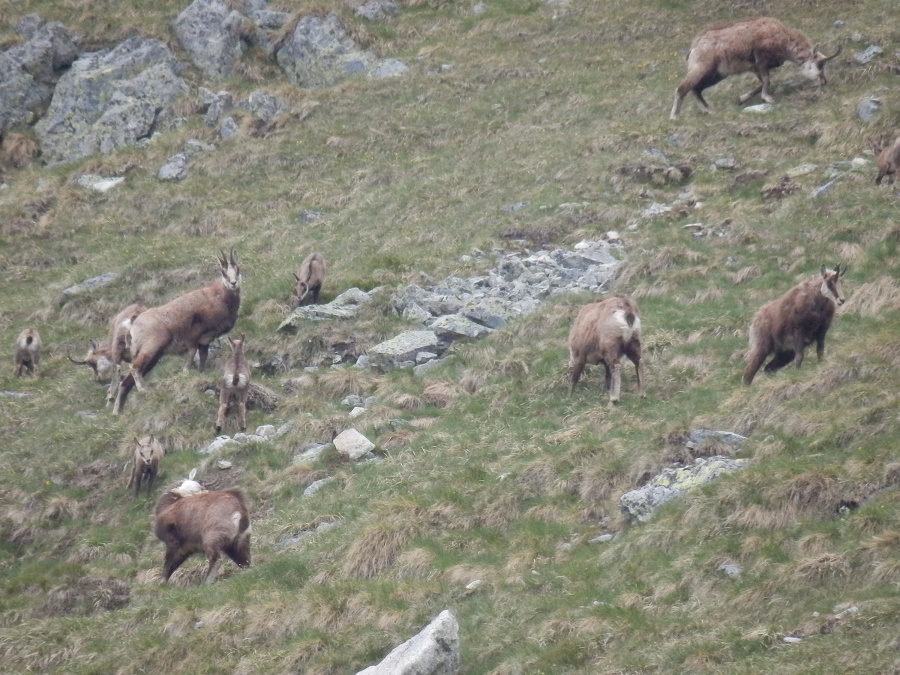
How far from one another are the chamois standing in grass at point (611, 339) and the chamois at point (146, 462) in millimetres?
6466

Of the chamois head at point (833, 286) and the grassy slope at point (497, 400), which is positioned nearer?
the grassy slope at point (497, 400)

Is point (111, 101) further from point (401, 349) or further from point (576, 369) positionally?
point (576, 369)

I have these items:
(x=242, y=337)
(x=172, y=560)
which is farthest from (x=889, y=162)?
(x=172, y=560)

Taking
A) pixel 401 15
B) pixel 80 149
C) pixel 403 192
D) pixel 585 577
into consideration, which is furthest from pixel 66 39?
pixel 585 577

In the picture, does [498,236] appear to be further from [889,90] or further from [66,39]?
[66,39]

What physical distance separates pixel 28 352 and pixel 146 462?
6.89 metres

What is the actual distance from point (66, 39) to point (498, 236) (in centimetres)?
2045

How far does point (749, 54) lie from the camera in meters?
23.6

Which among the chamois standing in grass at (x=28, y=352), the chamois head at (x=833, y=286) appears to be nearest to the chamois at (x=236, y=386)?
the chamois standing in grass at (x=28, y=352)

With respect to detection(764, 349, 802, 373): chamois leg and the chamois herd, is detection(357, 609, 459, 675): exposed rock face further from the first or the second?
detection(764, 349, 802, 373): chamois leg

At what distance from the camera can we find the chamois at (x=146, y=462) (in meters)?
15.6

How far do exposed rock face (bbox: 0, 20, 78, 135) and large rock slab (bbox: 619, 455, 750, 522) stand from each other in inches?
1120

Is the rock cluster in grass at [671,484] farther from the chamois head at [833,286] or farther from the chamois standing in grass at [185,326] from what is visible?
the chamois standing in grass at [185,326]

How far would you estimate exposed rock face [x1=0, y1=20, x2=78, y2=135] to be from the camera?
33344 millimetres
